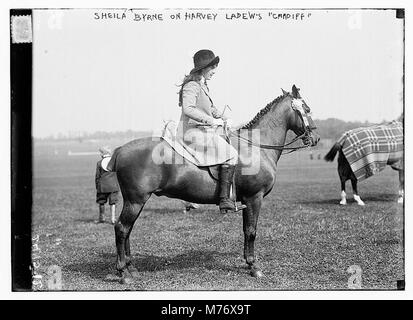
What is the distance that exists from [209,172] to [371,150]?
7.18m

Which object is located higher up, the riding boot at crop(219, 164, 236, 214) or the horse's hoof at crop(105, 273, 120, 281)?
the riding boot at crop(219, 164, 236, 214)

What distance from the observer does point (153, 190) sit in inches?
287

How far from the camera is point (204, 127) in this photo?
24.2ft

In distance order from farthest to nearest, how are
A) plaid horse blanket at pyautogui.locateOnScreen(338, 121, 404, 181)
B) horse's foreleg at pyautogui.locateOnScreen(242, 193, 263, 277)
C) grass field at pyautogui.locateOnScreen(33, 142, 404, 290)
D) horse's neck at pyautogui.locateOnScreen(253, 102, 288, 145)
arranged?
plaid horse blanket at pyautogui.locateOnScreen(338, 121, 404, 181) → horse's neck at pyautogui.locateOnScreen(253, 102, 288, 145) → horse's foreleg at pyautogui.locateOnScreen(242, 193, 263, 277) → grass field at pyautogui.locateOnScreen(33, 142, 404, 290)

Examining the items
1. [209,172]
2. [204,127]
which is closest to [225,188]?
[209,172]

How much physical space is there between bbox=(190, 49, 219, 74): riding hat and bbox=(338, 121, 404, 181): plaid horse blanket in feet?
23.5

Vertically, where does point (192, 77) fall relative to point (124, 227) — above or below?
above

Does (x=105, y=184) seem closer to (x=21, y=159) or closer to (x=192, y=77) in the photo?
(x=21, y=159)

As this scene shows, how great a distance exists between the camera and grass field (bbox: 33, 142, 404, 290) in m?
7.49

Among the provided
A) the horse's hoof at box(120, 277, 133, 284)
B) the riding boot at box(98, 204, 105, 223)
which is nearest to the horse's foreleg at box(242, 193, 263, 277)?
the horse's hoof at box(120, 277, 133, 284)

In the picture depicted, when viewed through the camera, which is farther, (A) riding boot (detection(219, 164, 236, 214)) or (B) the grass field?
(B) the grass field

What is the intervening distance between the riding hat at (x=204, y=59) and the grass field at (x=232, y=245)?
3.05 meters

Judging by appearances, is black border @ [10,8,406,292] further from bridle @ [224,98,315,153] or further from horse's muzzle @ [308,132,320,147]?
horse's muzzle @ [308,132,320,147]

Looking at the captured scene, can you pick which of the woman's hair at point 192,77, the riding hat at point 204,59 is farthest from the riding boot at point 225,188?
the riding hat at point 204,59
